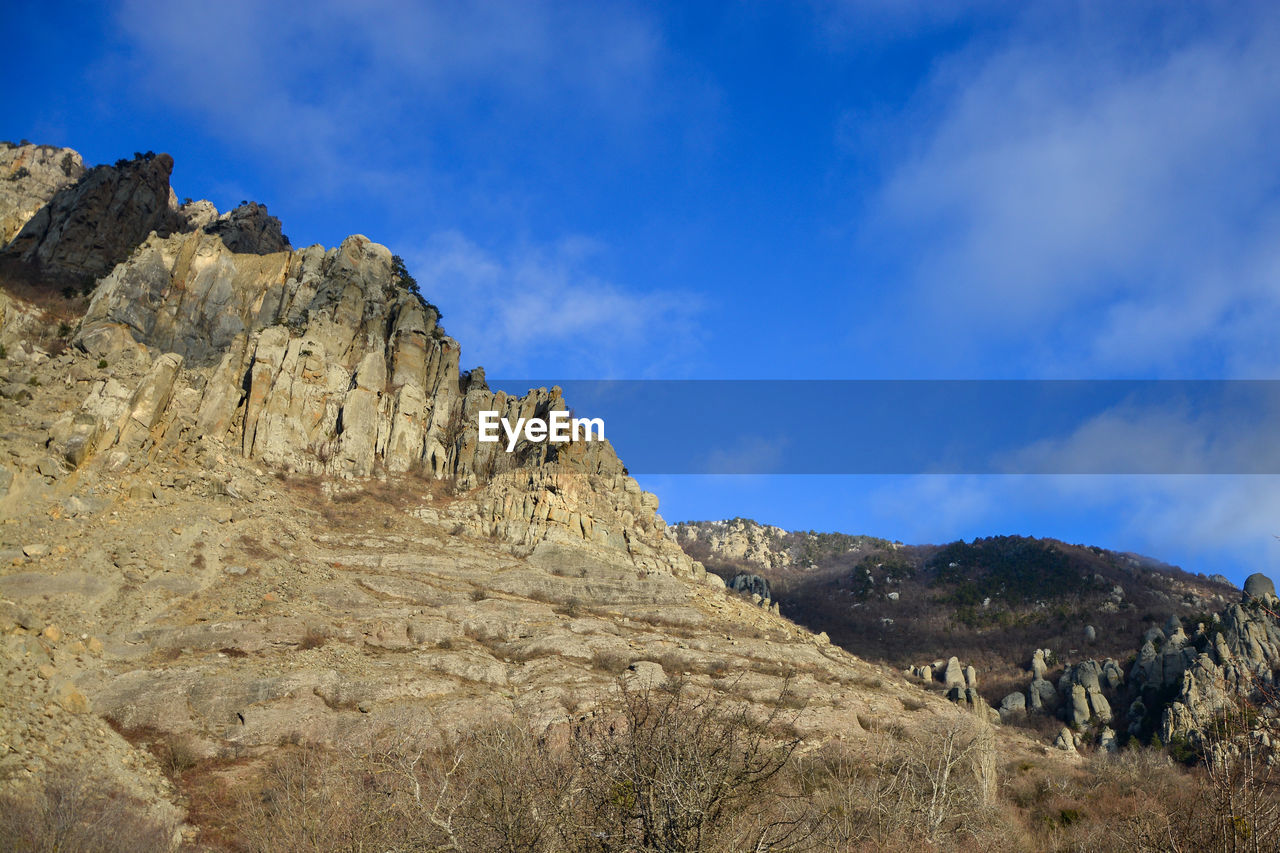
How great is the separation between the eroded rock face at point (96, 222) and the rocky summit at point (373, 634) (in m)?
0.37

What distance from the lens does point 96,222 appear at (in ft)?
242

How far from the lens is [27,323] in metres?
57.8

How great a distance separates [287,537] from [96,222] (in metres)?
48.3

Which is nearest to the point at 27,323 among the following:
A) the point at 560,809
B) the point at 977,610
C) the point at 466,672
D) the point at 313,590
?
the point at 313,590

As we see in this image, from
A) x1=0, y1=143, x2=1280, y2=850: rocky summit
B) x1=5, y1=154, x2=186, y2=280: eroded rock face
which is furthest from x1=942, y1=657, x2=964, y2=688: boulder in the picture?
x1=5, y1=154, x2=186, y2=280: eroded rock face

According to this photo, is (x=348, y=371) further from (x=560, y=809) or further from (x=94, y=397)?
(x=560, y=809)

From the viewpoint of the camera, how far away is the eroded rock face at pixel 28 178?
7419 cm

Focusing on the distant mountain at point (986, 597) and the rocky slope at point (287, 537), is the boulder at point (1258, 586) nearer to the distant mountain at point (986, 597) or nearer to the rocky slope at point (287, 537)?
the distant mountain at point (986, 597)

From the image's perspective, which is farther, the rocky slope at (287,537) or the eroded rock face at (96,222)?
the eroded rock face at (96,222)

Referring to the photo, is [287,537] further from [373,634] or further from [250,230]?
[250,230]

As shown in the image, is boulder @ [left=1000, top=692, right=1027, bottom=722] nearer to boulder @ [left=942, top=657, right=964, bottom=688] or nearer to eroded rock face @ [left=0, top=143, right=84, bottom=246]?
boulder @ [left=942, top=657, right=964, bottom=688]

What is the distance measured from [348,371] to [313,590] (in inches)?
1178

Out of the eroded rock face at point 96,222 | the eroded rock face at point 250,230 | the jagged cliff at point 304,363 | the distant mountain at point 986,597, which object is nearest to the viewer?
the jagged cliff at point 304,363

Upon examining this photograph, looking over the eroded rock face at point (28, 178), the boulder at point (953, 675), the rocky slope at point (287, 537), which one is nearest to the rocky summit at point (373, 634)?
the rocky slope at point (287, 537)
